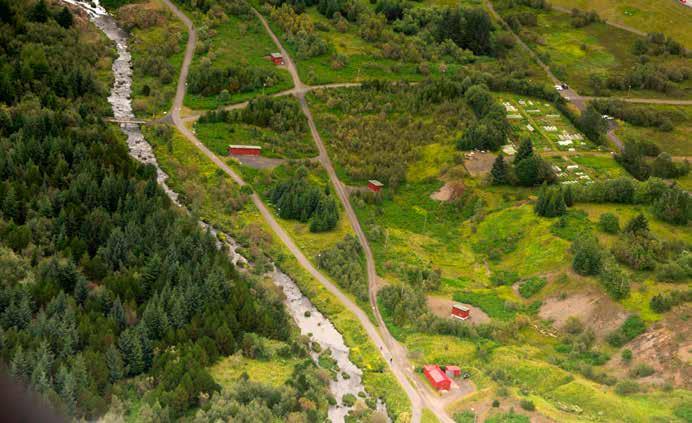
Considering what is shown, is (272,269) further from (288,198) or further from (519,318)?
(519,318)

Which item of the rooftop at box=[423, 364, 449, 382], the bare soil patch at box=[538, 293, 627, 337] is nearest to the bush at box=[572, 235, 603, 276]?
the bare soil patch at box=[538, 293, 627, 337]

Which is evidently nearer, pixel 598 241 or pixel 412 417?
pixel 412 417

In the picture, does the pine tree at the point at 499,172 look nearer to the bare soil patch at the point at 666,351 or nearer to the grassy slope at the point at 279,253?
the grassy slope at the point at 279,253

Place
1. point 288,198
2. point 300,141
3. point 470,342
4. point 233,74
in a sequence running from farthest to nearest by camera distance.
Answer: point 233,74
point 300,141
point 288,198
point 470,342

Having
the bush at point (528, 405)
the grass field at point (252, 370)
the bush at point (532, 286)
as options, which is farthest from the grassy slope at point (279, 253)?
the bush at point (532, 286)

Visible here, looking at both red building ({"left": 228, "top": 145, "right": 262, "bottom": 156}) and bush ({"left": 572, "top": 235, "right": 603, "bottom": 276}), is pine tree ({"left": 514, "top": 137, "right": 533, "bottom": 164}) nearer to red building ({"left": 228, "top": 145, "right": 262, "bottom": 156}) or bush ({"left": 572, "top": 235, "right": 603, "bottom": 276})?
bush ({"left": 572, "top": 235, "right": 603, "bottom": 276})

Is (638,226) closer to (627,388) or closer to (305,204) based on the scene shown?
(627,388)

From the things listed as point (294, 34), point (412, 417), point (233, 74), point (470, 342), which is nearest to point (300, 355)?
point (412, 417)
